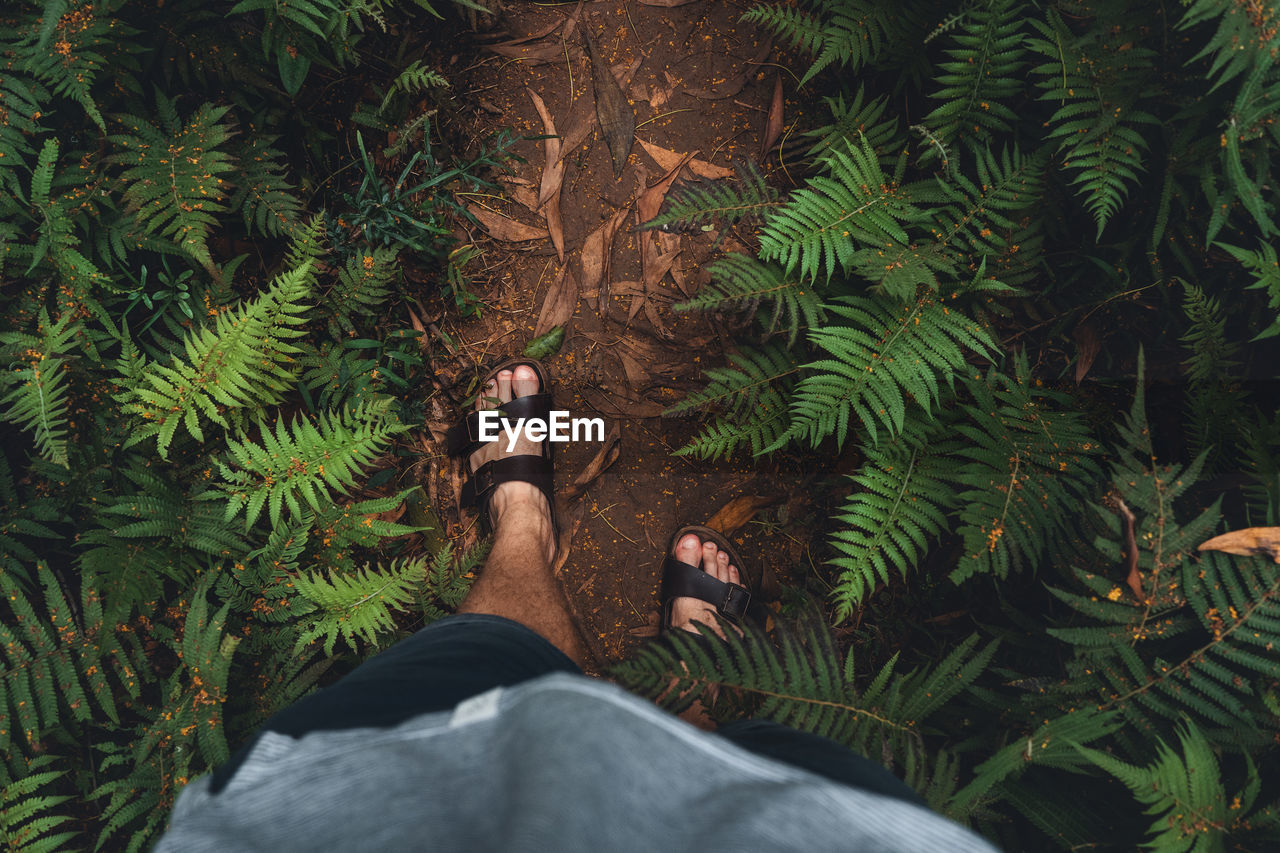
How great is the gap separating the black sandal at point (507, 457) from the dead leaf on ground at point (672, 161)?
0.97 metres

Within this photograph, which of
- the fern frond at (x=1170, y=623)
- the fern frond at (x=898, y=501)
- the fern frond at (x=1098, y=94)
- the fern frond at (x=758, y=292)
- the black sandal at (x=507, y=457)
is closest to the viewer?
the fern frond at (x=1170, y=623)

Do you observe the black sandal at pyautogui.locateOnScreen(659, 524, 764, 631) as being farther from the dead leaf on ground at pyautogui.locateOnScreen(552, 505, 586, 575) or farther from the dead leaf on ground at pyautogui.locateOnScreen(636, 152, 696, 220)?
the dead leaf on ground at pyautogui.locateOnScreen(636, 152, 696, 220)

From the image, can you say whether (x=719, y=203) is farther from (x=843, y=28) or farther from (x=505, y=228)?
(x=505, y=228)

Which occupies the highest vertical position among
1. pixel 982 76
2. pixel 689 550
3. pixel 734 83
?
pixel 734 83

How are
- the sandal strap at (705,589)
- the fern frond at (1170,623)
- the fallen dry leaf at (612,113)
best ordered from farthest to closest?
1. the fallen dry leaf at (612,113)
2. the sandal strap at (705,589)
3. the fern frond at (1170,623)

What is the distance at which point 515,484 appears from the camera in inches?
94.3

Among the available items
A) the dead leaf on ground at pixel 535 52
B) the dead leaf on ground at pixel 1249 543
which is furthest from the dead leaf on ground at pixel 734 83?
the dead leaf on ground at pixel 1249 543

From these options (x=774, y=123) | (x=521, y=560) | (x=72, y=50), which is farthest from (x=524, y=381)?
(x=72, y=50)

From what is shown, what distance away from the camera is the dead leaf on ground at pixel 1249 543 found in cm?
165

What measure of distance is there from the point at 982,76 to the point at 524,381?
6.17ft

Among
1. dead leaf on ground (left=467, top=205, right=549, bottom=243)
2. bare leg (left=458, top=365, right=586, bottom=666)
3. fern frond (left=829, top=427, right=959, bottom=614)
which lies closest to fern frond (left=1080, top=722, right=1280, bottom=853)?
fern frond (left=829, top=427, right=959, bottom=614)

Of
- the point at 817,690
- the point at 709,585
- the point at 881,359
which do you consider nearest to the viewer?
the point at 817,690

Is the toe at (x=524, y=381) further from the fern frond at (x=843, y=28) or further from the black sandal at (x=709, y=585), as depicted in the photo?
the fern frond at (x=843, y=28)

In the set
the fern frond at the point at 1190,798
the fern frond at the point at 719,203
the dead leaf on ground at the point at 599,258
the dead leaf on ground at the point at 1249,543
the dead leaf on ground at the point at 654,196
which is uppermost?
the dead leaf on ground at the point at 654,196
